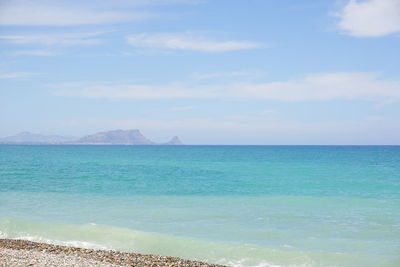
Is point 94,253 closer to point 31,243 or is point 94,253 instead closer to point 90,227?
point 31,243

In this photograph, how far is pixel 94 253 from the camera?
11031 millimetres

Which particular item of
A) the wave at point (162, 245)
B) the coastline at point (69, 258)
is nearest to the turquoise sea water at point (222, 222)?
the wave at point (162, 245)

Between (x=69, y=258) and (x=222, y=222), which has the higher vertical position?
(x=69, y=258)

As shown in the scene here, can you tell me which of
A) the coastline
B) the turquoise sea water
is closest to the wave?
the turquoise sea water

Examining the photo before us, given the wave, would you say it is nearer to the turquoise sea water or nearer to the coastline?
the turquoise sea water

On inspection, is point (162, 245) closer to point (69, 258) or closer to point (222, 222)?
point (222, 222)

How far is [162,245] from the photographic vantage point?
12.8m

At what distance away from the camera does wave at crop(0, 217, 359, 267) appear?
1130 centimetres

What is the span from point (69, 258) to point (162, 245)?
3743mm

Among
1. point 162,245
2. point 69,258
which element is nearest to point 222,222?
point 162,245

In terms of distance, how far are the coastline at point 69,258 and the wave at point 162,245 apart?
1192 mm

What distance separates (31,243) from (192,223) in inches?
229

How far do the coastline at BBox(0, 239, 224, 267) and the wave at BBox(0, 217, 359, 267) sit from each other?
46.9 inches

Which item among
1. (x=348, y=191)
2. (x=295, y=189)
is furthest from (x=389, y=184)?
(x=295, y=189)
